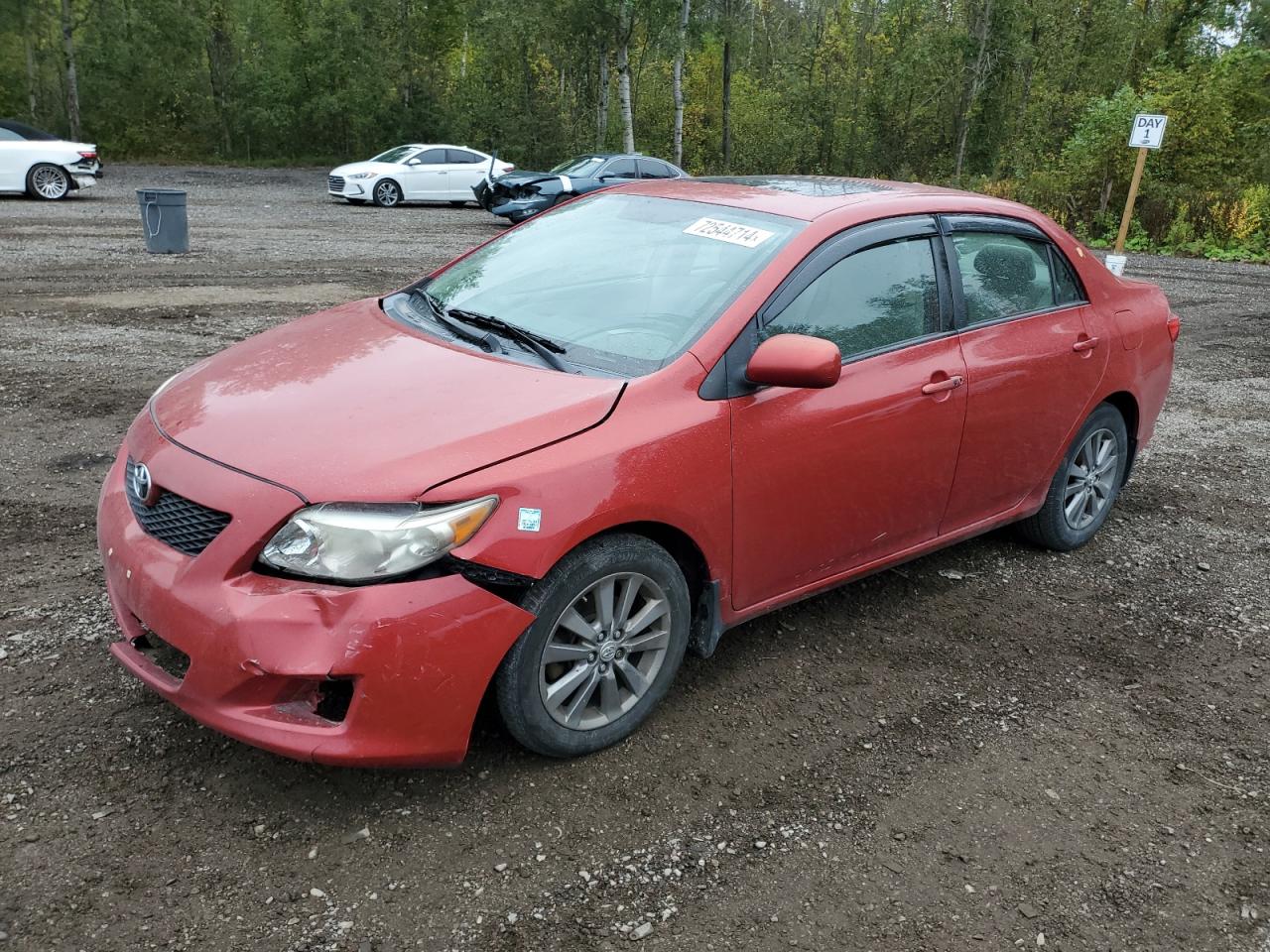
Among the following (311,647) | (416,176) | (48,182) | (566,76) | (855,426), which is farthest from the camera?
(566,76)

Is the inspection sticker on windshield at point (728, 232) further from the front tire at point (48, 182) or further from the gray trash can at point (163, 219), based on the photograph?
the front tire at point (48, 182)

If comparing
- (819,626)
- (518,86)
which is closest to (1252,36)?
(518,86)

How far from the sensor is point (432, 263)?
14242mm

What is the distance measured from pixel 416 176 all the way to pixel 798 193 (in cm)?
2142

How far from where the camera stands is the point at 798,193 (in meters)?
4.09

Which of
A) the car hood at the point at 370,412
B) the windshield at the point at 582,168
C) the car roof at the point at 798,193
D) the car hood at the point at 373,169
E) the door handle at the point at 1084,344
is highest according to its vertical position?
the car roof at the point at 798,193

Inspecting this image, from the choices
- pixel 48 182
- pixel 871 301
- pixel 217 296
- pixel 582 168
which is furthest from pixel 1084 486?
pixel 48 182

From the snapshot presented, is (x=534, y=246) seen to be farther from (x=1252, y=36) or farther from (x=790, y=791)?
(x=1252, y=36)

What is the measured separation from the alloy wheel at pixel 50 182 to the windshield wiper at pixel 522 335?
19.0 m

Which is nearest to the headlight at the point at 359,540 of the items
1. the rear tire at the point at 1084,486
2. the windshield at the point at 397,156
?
the rear tire at the point at 1084,486

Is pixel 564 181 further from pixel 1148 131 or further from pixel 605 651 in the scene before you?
pixel 605 651

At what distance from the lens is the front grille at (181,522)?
2.80 m

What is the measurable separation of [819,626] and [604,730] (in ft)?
4.41

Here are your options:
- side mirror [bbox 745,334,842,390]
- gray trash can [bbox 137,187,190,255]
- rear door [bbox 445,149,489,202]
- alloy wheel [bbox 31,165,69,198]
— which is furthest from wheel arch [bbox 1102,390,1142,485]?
rear door [bbox 445,149,489,202]
